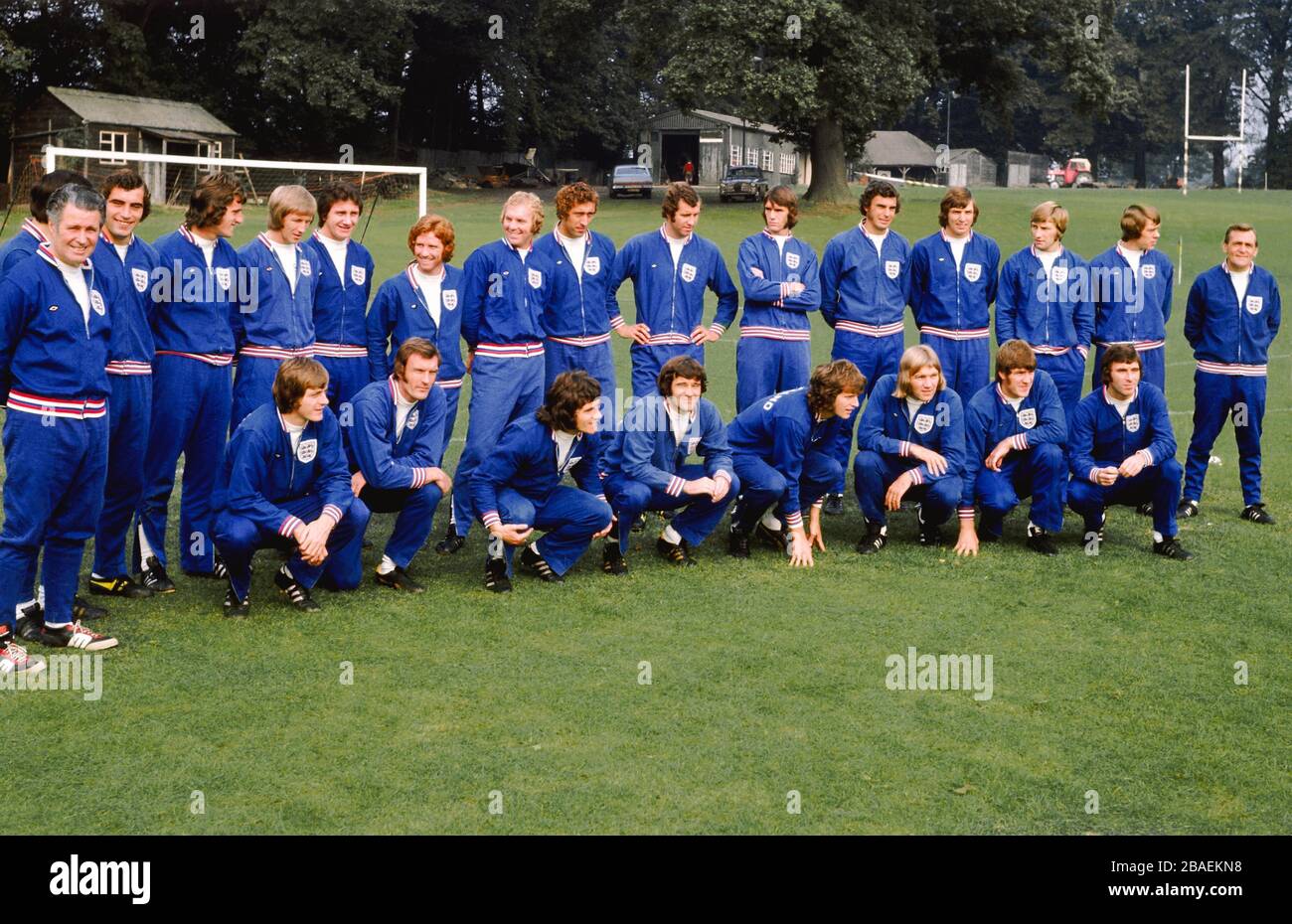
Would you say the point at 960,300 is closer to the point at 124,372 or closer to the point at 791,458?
the point at 791,458

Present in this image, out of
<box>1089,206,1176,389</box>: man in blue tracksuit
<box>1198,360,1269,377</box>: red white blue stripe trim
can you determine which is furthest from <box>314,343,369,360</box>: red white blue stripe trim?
<box>1198,360,1269,377</box>: red white blue stripe trim

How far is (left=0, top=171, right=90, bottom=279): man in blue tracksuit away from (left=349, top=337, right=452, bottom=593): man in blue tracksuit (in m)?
1.65

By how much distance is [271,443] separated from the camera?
244 inches

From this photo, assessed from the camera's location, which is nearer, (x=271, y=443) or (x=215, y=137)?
(x=271, y=443)

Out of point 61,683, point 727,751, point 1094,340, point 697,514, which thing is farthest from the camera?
point 1094,340

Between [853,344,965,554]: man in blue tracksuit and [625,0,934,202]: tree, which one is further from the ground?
[625,0,934,202]: tree

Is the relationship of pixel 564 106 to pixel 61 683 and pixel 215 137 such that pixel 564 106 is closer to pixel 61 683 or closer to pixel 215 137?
pixel 215 137

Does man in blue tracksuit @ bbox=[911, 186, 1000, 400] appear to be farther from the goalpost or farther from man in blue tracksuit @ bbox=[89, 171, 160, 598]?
the goalpost

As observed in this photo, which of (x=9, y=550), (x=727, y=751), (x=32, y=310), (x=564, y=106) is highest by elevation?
(x=564, y=106)

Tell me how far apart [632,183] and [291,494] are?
35.2m

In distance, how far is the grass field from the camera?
13.7 feet

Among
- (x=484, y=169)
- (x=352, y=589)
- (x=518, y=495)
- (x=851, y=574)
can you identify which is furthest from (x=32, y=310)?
(x=484, y=169)

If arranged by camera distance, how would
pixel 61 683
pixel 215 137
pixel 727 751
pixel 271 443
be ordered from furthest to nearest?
pixel 215 137
pixel 271 443
pixel 61 683
pixel 727 751

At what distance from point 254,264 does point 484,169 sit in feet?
141
